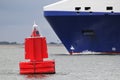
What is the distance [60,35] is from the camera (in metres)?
57.9

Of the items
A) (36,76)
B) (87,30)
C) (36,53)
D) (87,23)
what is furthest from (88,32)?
(36,53)

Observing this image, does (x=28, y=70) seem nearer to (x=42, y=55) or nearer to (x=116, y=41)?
(x=42, y=55)

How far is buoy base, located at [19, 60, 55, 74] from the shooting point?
27789mm

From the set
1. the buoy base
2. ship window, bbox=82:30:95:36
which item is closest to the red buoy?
the buoy base

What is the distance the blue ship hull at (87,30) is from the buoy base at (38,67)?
28.3m

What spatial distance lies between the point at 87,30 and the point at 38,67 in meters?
29.7

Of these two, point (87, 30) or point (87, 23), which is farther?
point (87, 30)

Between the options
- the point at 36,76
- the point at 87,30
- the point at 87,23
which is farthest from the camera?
the point at 87,30

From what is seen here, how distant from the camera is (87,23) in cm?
5678

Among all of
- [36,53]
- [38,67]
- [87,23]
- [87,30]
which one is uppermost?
[36,53]

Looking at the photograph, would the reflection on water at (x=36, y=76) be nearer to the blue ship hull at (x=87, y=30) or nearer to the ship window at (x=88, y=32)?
the blue ship hull at (x=87, y=30)

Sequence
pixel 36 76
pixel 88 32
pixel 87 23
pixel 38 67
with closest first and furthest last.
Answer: pixel 38 67 → pixel 36 76 → pixel 87 23 → pixel 88 32

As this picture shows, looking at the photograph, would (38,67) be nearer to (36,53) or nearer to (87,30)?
(36,53)


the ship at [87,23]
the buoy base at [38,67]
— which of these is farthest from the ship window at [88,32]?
the buoy base at [38,67]
